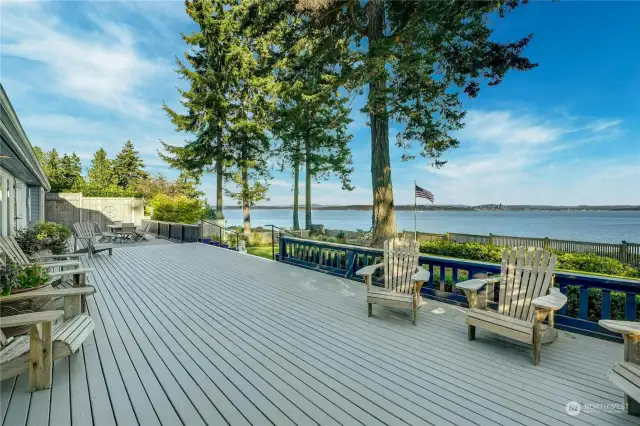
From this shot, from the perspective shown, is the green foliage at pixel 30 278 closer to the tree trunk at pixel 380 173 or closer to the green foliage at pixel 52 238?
the green foliage at pixel 52 238

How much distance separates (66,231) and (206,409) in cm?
940

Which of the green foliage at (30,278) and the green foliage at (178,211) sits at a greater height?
the green foliage at (178,211)

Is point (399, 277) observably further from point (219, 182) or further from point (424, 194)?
point (219, 182)

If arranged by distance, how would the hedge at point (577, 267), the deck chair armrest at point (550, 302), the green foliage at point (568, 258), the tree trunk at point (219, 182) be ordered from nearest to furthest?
the deck chair armrest at point (550, 302) < the hedge at point (577, 267) < the green foliage at point (568, 258) < the tree trunk at point (219, 182)

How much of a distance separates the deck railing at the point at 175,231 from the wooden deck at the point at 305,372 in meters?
8.25

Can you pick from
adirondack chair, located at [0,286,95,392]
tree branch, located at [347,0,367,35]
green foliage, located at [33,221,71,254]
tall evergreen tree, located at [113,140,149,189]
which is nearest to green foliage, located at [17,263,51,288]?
adirondack chair, located at [0,286,95,392]

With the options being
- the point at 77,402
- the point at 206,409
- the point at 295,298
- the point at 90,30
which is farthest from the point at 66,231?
the point at 206,409

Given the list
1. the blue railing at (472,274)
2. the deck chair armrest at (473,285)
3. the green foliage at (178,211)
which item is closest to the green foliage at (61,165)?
the green foliage at (178,211)

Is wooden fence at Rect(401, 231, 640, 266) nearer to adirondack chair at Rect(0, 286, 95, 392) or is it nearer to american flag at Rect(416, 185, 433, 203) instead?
american flag at Rect(416, 185, 433, 203)

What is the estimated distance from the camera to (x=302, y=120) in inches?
438

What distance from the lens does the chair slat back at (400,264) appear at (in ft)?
12.5

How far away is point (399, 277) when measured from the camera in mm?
3914

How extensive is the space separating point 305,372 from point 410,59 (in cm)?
553

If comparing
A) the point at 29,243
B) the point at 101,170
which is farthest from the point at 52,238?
the point at 101,170
